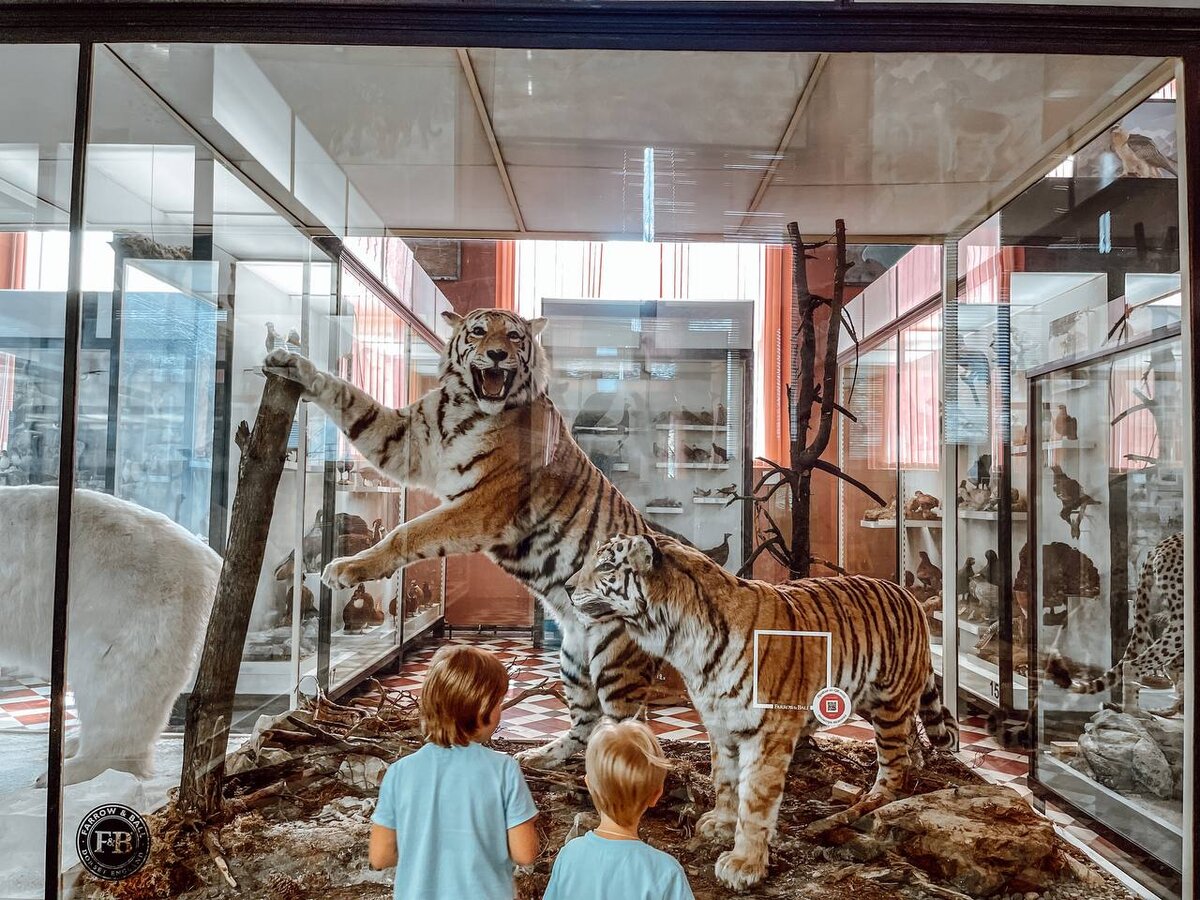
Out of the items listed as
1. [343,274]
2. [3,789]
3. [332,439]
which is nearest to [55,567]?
[3,789]

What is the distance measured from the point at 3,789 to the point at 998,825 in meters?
3.28

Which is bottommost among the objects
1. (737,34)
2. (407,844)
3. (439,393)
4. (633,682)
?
(407,844)

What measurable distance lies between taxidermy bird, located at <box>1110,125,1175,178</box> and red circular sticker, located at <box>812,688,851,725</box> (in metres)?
2.00

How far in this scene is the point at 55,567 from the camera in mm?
2623

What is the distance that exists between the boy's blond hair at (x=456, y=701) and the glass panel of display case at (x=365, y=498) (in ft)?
2.44

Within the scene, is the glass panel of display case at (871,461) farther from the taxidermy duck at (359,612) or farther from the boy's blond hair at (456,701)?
the taxidermy duck at (359,612)

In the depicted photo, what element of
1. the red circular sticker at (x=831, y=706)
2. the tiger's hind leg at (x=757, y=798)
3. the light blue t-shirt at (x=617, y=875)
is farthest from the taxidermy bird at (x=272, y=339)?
the red circular sticker at (x=831, y=706)

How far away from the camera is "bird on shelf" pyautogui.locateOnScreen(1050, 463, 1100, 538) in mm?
2719

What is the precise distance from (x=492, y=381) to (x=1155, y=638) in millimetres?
2312

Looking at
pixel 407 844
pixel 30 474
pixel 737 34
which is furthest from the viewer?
pixel 30 474

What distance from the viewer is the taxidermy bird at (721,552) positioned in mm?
2566

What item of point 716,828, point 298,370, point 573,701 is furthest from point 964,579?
point 298,370

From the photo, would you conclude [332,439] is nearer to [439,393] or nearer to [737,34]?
[439,393]

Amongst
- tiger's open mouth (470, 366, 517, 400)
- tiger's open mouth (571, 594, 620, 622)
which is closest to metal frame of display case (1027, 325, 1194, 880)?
tiger's open mouth (571, 594, 620, 622)
